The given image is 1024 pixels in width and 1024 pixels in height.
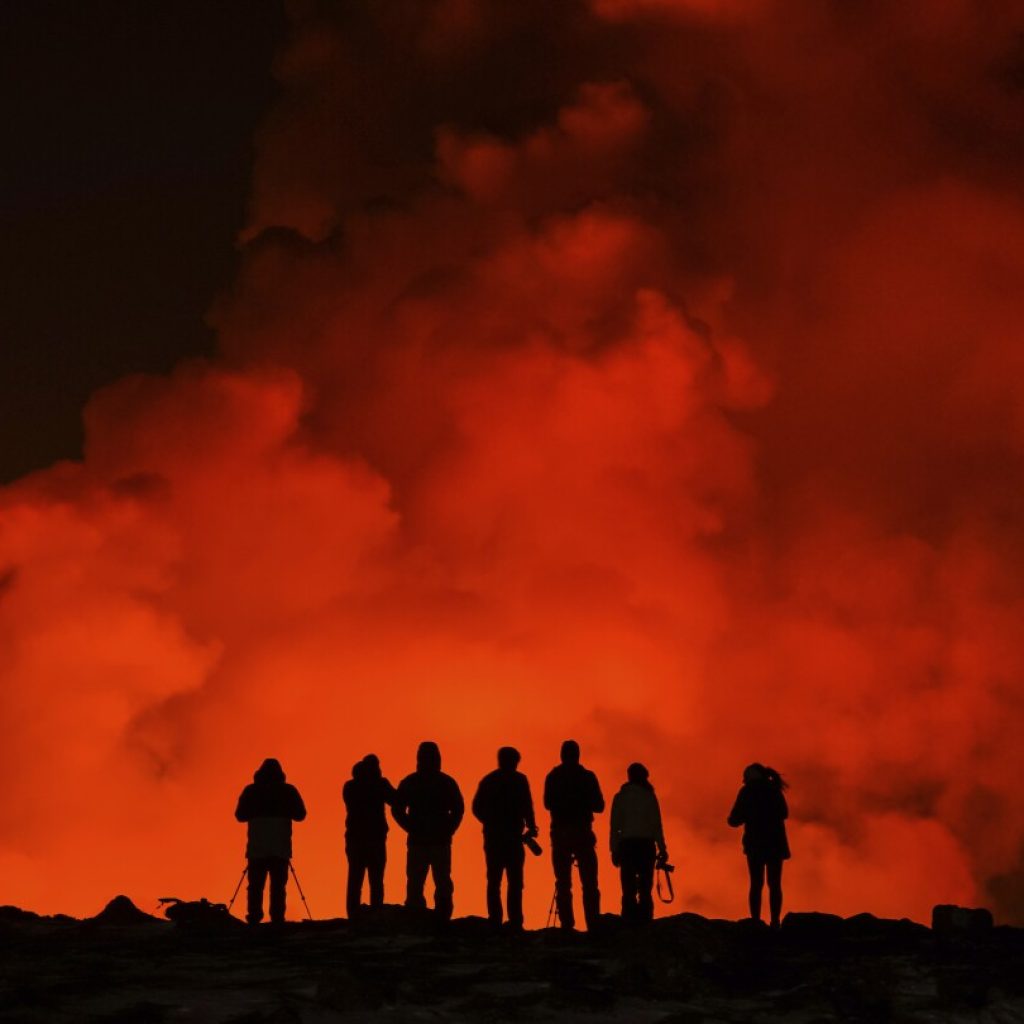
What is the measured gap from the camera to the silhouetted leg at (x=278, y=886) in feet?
80.4

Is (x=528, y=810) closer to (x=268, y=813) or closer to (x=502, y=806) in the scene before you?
(x=502, y=806)

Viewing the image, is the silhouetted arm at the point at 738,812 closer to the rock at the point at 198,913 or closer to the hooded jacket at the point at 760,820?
the hooded jacket at the point at 760,820

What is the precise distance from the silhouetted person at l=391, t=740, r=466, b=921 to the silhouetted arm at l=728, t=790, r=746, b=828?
3.35 m

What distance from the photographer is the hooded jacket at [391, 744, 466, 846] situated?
23812 mm

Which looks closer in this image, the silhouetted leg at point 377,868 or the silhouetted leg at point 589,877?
the silhouetted leg at point 589,877

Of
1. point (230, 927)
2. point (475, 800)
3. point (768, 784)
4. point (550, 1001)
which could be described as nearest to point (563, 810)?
point (475, 800)

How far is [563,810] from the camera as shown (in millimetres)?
23766

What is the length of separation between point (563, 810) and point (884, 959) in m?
4.80

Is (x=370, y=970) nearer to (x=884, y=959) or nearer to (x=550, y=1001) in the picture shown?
(x=550, y=1001)

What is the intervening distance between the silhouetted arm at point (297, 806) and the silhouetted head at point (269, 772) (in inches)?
9.6

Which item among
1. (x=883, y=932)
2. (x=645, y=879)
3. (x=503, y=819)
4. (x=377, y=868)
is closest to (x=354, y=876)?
(x=377, y=868)

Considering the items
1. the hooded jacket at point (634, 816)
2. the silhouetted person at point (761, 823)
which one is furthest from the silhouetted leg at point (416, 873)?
the silhouetted person at point (761, 823)

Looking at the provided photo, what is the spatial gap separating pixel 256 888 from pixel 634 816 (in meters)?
4.91

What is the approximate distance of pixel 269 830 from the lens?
2445 centimetres
